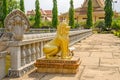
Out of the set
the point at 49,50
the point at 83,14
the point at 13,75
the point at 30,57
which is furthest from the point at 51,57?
the point at 83,14

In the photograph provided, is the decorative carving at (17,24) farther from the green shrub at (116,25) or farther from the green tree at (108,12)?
the green shrub at (116,25)

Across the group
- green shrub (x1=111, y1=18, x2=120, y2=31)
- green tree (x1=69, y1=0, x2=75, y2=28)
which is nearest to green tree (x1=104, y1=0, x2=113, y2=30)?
green shrub (x1=111, y1=18, x2=120, y2=31)

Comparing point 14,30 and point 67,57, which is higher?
point 14,30

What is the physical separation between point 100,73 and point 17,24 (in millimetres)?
2324

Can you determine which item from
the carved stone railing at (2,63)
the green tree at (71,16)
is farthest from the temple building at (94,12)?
the carved stone railing at (2,63)

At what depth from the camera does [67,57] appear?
7758 millimetres

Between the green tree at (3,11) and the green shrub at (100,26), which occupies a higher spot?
the green tree at (3,11)

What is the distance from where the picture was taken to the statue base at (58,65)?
747 cm

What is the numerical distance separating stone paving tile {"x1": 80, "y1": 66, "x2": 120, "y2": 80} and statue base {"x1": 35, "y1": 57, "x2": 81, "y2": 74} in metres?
0.32


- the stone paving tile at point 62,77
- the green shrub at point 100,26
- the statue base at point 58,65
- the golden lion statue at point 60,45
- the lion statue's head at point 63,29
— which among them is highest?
the lion statue's head at point 63,29

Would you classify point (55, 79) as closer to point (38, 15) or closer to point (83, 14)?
point (38, 15)

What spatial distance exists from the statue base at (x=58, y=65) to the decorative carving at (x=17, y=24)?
929 mm

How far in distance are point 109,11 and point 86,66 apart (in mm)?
51905

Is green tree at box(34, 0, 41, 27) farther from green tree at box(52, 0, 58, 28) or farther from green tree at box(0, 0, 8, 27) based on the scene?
green tree at box(0, 0, 8, 27)
